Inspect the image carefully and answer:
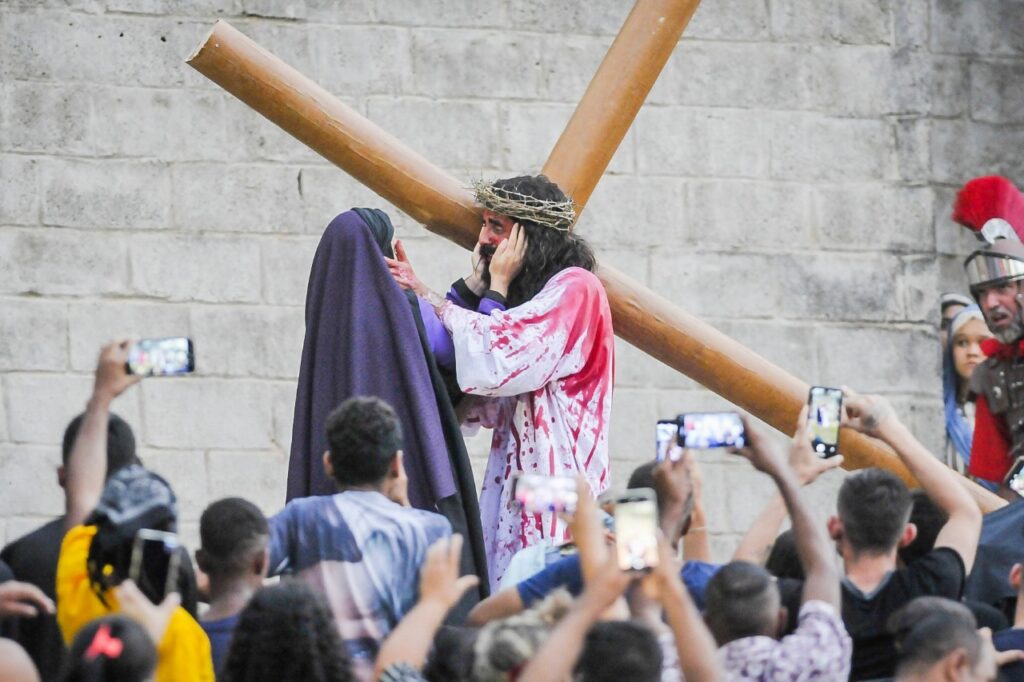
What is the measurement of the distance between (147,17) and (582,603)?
181 inches

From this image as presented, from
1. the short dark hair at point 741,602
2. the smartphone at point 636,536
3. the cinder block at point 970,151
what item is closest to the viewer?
the smartphone at point 636,536

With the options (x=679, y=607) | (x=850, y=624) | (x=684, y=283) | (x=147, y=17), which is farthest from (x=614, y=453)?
(x=679, y=607)

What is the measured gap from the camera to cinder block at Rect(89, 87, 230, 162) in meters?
7.49

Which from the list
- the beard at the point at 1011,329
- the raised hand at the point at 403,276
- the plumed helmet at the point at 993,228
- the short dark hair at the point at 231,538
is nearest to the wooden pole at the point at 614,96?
the raised hand at the point at 403,276

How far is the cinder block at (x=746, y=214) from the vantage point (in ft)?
25.8

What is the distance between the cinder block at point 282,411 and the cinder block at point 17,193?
1.08 m

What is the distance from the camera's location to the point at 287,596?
3.49 metres

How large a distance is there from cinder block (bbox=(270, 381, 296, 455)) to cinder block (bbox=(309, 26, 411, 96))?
1.13 meters

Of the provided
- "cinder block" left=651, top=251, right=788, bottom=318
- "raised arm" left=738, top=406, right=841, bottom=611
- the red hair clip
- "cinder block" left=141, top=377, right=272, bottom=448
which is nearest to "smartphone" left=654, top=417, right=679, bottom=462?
"raised arm" left=738, top=406, right=841, bottom=611

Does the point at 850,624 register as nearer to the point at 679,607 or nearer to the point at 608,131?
the point at 679,607

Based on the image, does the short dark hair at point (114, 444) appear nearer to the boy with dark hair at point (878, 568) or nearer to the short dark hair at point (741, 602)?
the short dark hair at point (741, 602)

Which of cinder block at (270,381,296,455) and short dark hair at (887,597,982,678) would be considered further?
cinder block at (270,381,296,455)

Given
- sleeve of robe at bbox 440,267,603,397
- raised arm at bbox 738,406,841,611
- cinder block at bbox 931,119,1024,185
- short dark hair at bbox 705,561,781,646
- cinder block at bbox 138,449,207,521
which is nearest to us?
short dark hair at bbox 705,561,781,646

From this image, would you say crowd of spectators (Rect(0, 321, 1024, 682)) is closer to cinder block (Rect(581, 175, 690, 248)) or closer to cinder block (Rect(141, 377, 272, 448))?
cinder block (Rect(141, 377, 272, 448))
